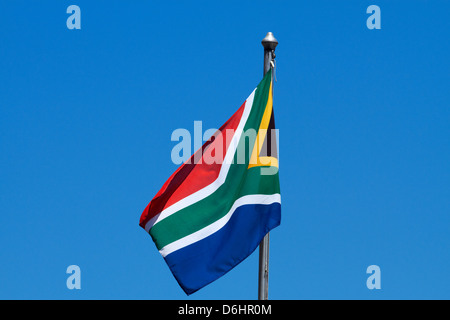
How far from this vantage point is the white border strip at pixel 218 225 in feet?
61.8

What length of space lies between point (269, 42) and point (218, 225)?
3513mm

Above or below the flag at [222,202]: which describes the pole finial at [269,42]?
above

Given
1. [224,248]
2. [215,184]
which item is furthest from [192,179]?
[224,248]

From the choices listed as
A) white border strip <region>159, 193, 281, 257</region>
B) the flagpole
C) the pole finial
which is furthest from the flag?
the pole finial

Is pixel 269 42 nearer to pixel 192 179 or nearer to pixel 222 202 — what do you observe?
pixel 192 179

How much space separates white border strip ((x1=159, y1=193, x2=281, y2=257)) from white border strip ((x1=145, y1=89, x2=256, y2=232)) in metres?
0.60

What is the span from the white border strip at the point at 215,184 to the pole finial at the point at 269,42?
0.98 metres

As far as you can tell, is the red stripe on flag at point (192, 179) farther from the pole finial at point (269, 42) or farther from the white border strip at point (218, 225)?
the pole finial at point (269, 42)

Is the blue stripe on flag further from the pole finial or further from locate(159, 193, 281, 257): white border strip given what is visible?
the pole finial

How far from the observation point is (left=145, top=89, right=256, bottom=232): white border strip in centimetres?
1925

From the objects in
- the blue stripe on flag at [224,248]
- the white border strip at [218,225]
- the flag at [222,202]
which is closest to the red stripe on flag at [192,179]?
the flag at [222,202]

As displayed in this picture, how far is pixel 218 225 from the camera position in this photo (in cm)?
1891

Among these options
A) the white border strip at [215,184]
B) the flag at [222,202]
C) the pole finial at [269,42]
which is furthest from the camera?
the white border strip at [215,184]
